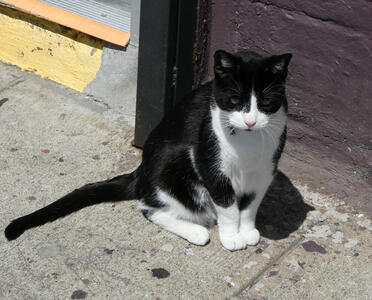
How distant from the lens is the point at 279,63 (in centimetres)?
308

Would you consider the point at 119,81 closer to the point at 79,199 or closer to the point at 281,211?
the point at 79,199

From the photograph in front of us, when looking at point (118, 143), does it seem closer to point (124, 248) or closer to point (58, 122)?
point (58, 122)

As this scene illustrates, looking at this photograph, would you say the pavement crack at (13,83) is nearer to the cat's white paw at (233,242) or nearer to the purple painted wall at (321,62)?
the purple painted wall at (321,62)

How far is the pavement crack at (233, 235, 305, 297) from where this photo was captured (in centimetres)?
334

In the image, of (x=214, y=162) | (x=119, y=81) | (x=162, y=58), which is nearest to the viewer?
(x=214, y=162)

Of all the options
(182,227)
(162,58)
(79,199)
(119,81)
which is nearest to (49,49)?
(119,81)

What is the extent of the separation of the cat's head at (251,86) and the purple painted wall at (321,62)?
669mm

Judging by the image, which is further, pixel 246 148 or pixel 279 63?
pixel 246 148

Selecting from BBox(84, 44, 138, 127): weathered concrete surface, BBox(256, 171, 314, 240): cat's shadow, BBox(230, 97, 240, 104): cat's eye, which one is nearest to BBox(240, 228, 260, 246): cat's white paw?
BBox(256, 171, 314, 240): cat's shadow

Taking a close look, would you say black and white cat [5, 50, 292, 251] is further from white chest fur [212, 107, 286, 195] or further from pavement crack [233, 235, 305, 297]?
pavement crack [233, 235, 305, 297]

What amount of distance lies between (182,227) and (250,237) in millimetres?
359

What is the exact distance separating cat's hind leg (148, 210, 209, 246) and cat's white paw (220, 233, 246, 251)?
0.10 metres

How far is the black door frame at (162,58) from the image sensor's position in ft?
13.1

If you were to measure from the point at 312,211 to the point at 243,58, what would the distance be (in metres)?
1.11
